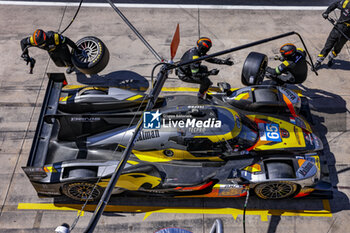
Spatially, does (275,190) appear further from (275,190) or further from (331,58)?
(331,58)

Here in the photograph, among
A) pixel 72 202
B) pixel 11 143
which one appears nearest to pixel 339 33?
pixel 72 202

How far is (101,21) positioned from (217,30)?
163 inches

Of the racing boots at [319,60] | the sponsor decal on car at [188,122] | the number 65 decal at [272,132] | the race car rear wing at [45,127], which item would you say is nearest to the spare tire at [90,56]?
the race car rear wing at [45,127]

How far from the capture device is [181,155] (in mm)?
6449

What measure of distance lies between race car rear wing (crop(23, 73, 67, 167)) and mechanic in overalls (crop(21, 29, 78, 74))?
1313 millimetres

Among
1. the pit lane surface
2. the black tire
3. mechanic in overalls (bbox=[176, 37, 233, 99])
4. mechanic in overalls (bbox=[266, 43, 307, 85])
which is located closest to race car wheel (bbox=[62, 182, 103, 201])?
the pit lane surface

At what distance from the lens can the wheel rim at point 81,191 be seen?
6.19 meters

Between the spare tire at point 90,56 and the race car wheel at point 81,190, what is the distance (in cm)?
355

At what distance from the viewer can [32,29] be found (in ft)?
34.9

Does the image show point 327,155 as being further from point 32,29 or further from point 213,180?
point 32,29

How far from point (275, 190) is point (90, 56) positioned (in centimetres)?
593

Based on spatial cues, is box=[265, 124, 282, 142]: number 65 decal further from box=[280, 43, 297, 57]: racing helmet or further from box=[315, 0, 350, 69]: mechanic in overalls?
box=[315, 0, 350, 69]: mechanic in overalls

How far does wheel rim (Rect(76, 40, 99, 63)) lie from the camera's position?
855cm

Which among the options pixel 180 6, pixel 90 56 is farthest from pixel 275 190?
pixel 180 6
